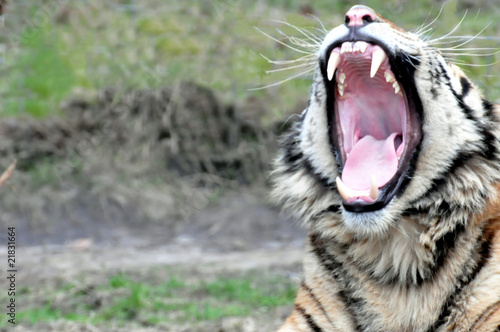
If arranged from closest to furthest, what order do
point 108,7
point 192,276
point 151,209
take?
point 192,276 → point 151,209 → point 108,7

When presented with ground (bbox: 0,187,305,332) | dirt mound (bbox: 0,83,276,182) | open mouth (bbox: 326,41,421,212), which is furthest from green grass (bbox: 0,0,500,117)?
open mouth (bbox: 326,41,421,212)

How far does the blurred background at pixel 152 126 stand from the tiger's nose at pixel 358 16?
2998mm

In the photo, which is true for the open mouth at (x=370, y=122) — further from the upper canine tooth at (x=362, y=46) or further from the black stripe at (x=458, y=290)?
the black stripe at (x=458, y=290)

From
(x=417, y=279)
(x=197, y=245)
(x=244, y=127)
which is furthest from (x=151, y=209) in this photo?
(x=417, y=279)

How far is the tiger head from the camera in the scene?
2.85 meters

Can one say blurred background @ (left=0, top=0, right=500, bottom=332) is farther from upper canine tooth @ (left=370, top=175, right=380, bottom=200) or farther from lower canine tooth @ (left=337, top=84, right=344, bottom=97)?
upper canine tooth @ (left=370, top=175, right=380, bottom=200)

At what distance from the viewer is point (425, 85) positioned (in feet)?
9.68

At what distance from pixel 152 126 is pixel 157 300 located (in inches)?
133

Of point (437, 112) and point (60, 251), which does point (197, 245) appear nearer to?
point (60, 251)

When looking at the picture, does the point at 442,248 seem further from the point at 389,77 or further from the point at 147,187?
the point at 147,187

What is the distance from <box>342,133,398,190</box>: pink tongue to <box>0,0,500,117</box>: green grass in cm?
449

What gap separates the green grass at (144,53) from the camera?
7828 millimetres

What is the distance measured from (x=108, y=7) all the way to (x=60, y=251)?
360cm

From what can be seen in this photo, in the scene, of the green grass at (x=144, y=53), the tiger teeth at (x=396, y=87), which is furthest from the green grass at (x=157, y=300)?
the green grass at (x=144, y=53)
